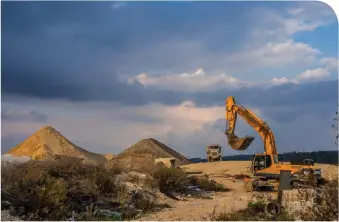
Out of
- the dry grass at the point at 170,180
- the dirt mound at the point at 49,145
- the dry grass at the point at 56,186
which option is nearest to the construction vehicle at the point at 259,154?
the dry grass at the point at 170,180

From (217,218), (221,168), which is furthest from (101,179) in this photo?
(221,168)

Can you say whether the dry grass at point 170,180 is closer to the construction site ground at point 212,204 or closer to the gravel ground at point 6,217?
the construction site ground at point 212,204

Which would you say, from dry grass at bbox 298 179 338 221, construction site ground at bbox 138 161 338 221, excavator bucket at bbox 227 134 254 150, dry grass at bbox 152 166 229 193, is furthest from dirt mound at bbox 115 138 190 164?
dry grass at bbox 298 179 338 221

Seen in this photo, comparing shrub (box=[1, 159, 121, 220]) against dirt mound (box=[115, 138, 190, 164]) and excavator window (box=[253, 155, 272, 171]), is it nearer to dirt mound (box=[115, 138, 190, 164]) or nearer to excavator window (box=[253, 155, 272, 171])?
excavator window (box=[253, 155, 272, 171])

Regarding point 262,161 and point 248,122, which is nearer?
point 262,161

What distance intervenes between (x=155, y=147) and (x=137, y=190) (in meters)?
22.1

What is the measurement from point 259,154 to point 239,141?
3.03 meters

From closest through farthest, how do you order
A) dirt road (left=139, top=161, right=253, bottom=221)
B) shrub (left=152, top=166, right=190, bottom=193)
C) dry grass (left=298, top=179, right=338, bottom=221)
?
dry grass (left=298, top=179, right=338, bottom=221) → dirt road (left=139, top=161, right=253, bottom=221) → shrub (left=152, top=166, right=190, bottom=193)

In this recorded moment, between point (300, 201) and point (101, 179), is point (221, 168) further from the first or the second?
point (300, 201)

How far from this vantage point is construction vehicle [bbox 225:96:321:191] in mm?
18991

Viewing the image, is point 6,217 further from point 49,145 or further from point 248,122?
point 49,145

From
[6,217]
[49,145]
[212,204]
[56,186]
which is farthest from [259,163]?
[49,145]

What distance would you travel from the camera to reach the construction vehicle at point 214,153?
3378cm

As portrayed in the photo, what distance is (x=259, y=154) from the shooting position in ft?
66.0
